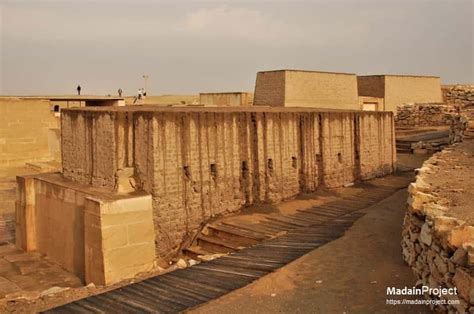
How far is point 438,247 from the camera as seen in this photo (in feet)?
15.2

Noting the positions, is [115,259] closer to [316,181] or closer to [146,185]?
[146,185]

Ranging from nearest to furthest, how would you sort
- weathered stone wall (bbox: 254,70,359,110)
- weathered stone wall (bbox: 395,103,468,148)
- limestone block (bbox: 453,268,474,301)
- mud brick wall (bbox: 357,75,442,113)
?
1. limestone block (bbox: 453,268,474,301)
2. weathered stone wall (bbox: 254,70,359,110)
3. mud brick wall (bbox: 357,75,442,113)
4. weathered stone wall (bbox: 395,103,468,148)

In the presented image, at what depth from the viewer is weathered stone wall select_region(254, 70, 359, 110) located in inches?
792

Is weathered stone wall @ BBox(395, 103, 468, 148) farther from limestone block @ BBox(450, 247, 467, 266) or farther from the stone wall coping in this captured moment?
limestone block @ BBox(450, 247, 467, 266)

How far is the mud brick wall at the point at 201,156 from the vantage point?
9.81 meters

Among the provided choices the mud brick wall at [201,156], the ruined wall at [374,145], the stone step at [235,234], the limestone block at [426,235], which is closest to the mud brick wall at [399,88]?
the ruined wall at [374,145]

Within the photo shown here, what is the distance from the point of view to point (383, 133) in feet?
54.3

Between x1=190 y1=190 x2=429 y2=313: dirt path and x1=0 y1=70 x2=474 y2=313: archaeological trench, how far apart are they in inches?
11.2

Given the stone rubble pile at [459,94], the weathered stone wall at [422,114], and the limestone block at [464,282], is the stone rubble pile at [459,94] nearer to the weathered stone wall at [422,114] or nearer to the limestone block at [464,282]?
the weathered stone wall at [422,114]

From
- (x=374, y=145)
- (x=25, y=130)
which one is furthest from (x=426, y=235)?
(x=25, y=130)

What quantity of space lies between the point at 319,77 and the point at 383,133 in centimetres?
583

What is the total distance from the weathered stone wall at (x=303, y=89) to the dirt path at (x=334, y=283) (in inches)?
500

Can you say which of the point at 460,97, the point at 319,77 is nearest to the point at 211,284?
the point at 319,77

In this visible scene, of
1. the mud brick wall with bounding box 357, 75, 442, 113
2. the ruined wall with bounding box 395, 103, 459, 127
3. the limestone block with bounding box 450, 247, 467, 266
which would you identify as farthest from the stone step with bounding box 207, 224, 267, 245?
the ruined wall with bounding box 395, 103, 459, 127
